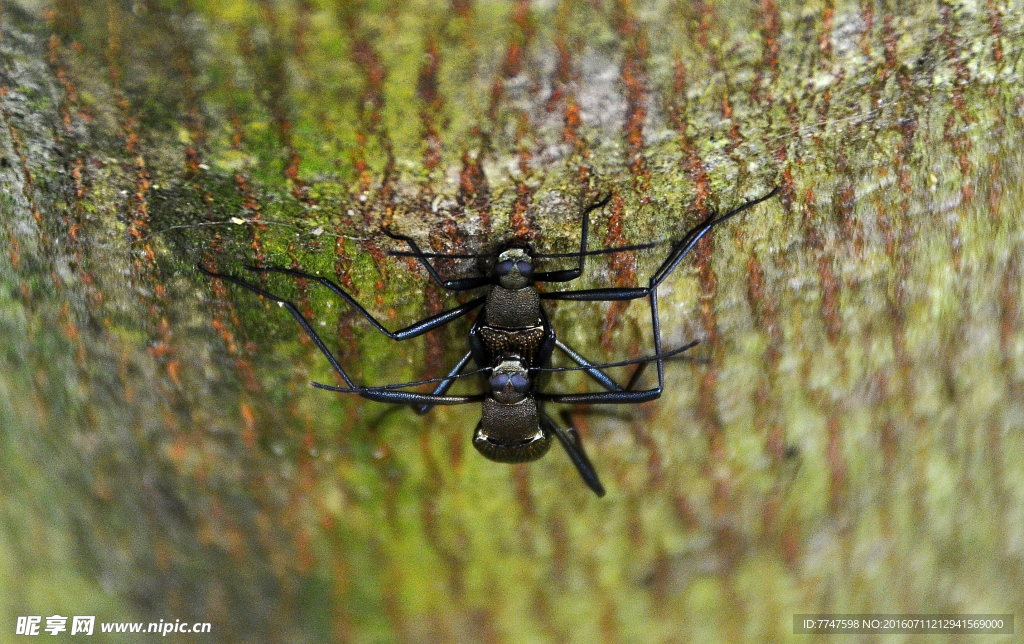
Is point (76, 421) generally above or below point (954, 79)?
below

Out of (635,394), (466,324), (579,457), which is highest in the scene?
(466,324)

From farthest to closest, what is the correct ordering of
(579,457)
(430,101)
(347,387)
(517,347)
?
(517,347) < (579,457) < (347,387) < (430,101)

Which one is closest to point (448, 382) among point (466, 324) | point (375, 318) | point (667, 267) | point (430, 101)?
point (466, 324)

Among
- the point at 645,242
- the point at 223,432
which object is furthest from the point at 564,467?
the point at 223,432

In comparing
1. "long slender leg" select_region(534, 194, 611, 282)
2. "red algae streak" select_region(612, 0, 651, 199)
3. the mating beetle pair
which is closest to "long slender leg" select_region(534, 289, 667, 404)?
the mating beetle pair

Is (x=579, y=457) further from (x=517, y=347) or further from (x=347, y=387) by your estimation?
(x=347, y=387)

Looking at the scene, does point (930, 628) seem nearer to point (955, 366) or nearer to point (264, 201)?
point (955, 366)

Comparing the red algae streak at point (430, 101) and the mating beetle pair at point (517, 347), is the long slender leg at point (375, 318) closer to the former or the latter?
the mating beetle pair at point (517, 347)
